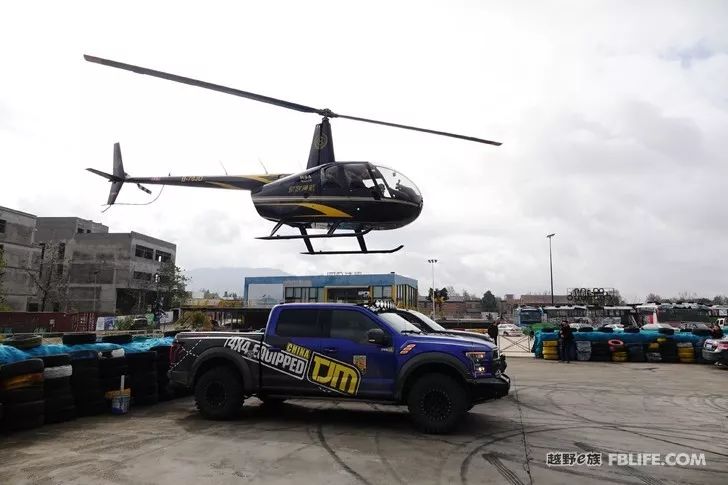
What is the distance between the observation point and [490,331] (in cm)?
1973

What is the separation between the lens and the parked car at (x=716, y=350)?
52.2ft

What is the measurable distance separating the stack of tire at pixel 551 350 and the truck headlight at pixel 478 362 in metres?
14.1

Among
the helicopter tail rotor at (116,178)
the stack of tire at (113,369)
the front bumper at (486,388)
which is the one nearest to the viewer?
the front bumper at (486,388)

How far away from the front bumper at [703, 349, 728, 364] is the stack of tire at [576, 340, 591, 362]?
3747 mm

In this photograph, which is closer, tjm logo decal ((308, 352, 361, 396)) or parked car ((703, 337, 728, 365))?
tjm logo decal ((308, 352, 361, 396))

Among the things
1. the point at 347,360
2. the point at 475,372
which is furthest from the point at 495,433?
the point at 347,360

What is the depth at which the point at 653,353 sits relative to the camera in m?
18.4

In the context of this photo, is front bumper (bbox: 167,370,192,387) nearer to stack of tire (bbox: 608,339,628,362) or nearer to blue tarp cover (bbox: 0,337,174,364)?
blue tarp cover (bbox: 0,337,174,364)

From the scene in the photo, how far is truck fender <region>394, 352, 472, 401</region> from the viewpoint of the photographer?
6.93m

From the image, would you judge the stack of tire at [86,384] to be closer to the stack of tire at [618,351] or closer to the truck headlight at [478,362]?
the truck headlight at [478,362]

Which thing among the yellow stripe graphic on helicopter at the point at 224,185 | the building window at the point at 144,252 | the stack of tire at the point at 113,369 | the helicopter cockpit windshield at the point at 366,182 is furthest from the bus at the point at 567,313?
the building window at the point at 144,252

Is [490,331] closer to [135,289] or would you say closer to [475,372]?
[475,372]

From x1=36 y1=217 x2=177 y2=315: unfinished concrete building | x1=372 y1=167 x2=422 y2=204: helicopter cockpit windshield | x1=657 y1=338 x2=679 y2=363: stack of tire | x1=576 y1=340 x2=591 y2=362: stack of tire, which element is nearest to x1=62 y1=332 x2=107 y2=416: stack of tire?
x1=372 y1=167 x2=422 y2=204: helicopter cockpit windshield

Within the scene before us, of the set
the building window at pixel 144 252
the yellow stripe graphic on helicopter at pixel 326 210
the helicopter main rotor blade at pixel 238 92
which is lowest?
the yellow stripe graphic on helicopter at pixel 326 210
